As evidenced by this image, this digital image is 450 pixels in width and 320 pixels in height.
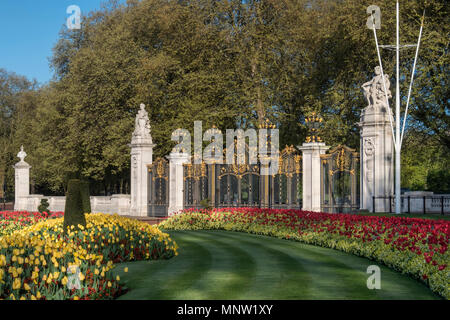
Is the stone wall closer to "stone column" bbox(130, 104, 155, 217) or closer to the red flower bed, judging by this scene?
"stone column" bbox(130, 104, 155, 217)

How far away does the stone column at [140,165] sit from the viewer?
27.5 metres

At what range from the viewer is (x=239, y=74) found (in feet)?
111

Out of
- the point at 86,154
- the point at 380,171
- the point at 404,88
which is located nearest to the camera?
the point at 380,171

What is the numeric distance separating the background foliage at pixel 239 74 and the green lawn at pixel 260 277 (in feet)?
58.8

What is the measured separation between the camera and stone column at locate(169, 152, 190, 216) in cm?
2583

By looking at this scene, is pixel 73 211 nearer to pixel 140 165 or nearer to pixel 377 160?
pixel 377 160

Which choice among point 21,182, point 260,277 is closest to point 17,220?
point 260,277

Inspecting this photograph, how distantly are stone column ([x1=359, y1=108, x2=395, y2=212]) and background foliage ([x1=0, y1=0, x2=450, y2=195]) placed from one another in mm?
8155

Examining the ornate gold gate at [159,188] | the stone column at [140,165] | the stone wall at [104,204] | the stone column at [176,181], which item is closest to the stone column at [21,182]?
the stone wall at [104,204]

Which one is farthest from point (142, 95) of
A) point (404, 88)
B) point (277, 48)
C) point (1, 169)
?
point (1, 169)

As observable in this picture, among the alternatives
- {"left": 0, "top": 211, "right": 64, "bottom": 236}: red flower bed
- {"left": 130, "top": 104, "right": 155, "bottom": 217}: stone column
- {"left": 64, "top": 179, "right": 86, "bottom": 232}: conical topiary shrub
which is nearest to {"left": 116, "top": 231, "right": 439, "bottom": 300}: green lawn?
{"left": 64, "top": 179, "right": 86, "bottom": 232}: conical topiary shrub
